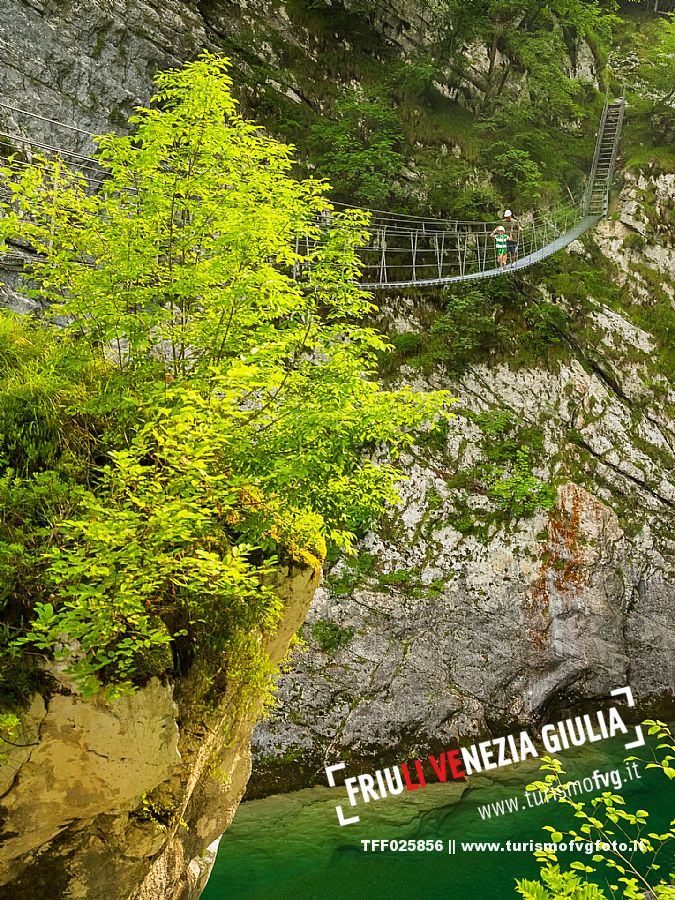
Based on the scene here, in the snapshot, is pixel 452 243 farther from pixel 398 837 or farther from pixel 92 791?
pixel 92 791

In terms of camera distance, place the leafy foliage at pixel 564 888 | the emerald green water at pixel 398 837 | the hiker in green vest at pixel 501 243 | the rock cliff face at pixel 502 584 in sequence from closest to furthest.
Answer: the leafy foliage at pixel 564 888 < the emerald green water at pixel 398 837 < the rock cliff face at pixel 502 584 < the hiker in green vest at pixel 501 243

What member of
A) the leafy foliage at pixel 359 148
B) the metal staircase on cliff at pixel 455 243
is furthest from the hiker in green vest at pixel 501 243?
the leafy foliage at pixel 359 148

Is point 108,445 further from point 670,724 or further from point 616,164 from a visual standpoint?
point 616,164

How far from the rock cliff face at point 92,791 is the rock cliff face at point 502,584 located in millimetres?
6257

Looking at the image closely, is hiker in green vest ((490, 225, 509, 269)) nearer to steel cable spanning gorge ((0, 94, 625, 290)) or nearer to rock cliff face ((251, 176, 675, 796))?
steel cable spanning gorge ((0, 94, 625, 290))

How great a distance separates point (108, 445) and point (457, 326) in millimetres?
9840

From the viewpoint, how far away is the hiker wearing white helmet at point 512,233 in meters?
13.8

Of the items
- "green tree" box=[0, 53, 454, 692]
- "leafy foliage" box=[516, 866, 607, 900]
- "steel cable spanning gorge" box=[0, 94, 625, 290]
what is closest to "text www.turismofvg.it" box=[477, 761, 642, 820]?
"green tree" box=[0, 53, 454, 692]

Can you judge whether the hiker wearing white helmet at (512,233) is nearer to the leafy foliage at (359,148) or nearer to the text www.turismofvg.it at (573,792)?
the leafy foliage at (359,148)

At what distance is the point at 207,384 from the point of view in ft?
15.1

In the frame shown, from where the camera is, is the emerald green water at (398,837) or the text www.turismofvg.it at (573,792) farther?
the text www.turismofvg.it at (573,792)

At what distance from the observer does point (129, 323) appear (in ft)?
14.4

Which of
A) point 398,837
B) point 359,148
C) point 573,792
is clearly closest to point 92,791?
point 398,837

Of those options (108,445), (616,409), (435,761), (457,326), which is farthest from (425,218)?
(108,445)
